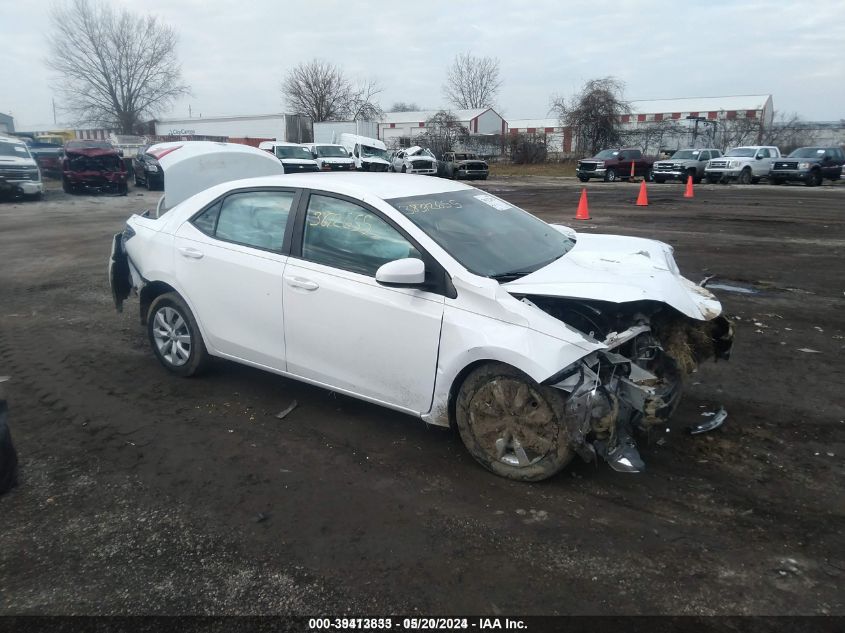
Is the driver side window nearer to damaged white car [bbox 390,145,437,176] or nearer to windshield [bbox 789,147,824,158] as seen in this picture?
damaged white car [bbox 390,145,437,176]

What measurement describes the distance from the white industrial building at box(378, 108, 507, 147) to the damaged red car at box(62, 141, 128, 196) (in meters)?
32.5

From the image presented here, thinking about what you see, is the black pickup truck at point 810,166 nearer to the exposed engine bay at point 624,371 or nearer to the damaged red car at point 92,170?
the damaged red car at point 92,170

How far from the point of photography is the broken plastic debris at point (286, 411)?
4.52 m

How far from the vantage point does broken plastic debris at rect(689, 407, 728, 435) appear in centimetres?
425

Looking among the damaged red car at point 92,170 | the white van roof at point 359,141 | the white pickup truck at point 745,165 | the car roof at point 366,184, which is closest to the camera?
the car roof at point 366,184

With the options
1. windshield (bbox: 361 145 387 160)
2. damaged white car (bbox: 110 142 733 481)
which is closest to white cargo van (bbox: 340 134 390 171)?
windshield (bbox: 361 145 387 160)

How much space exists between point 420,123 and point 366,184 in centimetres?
5760

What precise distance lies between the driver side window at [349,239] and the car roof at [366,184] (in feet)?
0.35

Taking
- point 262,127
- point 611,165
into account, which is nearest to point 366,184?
point 611,165

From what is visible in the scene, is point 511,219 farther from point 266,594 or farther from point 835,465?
point 266,594

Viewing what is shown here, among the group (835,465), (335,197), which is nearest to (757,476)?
(835,465)

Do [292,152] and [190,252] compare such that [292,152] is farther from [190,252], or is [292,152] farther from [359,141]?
[190,252]

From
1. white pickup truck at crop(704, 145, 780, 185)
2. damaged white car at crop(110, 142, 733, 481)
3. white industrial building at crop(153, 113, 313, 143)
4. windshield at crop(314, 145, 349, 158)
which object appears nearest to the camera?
damaged white car at crop(110, 142, 733, 481)

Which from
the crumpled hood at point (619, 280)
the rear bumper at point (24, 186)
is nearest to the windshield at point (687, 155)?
the rear bumper at point (24, 186)
